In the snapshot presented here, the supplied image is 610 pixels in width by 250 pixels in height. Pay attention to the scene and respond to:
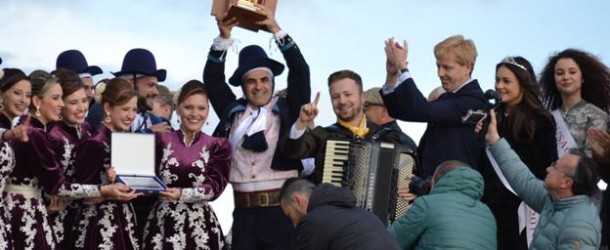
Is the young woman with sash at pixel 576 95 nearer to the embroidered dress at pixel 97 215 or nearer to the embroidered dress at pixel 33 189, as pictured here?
the embroidered dress at pixel 97 215

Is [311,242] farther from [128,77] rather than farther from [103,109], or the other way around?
[128,77]

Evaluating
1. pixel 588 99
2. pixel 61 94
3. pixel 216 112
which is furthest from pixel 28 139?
pixel 588 99

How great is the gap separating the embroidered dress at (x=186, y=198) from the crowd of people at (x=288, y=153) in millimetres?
11

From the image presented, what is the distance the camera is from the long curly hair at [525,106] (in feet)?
30.8

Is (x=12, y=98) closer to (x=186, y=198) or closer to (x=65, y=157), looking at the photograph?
(x=65, y=157)

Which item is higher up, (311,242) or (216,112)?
(216,112)

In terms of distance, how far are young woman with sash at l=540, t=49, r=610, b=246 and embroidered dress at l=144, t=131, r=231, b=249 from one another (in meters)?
2.77

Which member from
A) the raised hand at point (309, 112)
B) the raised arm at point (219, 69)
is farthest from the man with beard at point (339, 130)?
the raised arm at point (219, 69)

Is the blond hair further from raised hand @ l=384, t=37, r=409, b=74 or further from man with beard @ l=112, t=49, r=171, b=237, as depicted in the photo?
man with beard @ l=112, t=49, r=171, b=237

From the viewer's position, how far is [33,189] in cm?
893

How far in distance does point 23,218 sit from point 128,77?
8.58 ft

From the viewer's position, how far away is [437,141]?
9.66 meters

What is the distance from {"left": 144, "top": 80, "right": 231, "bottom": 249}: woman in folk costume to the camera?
30.3ft

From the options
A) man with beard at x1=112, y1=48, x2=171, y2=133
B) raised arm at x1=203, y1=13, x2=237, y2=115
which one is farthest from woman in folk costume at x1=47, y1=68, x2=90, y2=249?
man with beard at x1=112, y1=48, x2=171, y2=133
